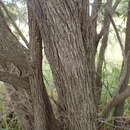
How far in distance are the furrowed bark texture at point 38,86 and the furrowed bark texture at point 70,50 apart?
100 millimetres

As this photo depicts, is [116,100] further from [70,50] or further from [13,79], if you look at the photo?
[13,79]

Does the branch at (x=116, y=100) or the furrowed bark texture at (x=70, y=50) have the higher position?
the furrowed bark texture at (x=70, y=50)

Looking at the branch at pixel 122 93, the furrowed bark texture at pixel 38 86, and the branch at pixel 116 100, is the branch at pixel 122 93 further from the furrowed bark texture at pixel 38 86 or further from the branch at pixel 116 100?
the furrowed bark texture at pixel 38 86

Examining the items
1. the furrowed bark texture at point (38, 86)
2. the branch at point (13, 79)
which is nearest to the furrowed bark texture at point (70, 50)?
the furrowed bark texture at point (38, 86)

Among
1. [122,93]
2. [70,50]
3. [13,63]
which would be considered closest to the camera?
[70,50]

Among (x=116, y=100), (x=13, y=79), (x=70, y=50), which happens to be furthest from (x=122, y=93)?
(x=13, y=79)

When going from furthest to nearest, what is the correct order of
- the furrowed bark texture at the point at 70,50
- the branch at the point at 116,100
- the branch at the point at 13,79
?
the branch at the point at 116,100
the branch at the point at 13,79
the furrowed bark texture at the point at 70,50

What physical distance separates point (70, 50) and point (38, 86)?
1.14 feet

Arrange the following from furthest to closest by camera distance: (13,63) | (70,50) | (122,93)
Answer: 1. (122,93)
2. (13,63)
3. (70,50)

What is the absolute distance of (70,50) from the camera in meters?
0.95

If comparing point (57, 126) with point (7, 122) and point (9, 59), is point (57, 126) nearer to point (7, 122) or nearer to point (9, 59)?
point (9, 59)

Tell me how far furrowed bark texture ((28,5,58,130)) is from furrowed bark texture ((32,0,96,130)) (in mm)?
100

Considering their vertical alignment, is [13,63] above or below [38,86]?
above

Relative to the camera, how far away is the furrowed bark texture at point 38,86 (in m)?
1.07
